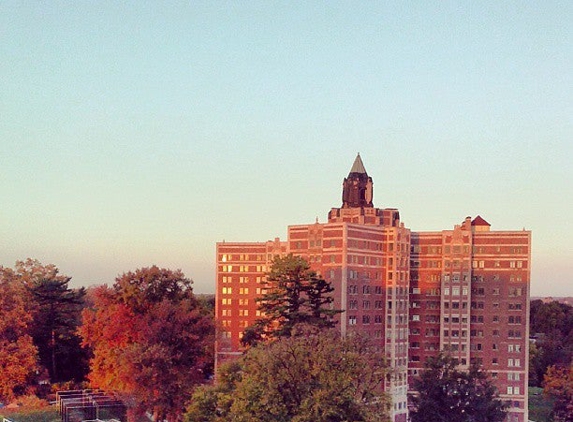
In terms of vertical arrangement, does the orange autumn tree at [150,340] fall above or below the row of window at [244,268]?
below

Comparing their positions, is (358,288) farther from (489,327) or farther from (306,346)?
(306,346)

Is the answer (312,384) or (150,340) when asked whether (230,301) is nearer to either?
(150,340)

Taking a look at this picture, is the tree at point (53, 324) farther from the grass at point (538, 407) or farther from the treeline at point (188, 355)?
the grass at point (538, 407)

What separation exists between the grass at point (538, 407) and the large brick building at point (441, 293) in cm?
664

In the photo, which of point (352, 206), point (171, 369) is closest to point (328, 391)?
point (171, 369)

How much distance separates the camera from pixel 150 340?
48.5 meters

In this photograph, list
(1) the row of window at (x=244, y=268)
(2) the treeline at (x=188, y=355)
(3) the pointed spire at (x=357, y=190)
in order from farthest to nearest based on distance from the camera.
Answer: (3) the pointed spire at (x=357, y=190), (1) the row of window at (x=244, y=268), (2) the treeline at (x=188, y=355)

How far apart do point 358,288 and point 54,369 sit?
26.6 m

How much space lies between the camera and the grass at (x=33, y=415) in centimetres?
4953

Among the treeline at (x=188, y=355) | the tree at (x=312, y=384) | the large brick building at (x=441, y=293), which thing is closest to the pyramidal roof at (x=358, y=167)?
the large brick building at (x=441, y=293)

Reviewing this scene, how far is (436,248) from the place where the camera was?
79.6m

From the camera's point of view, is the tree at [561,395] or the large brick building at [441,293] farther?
the large brick building at [441,293]

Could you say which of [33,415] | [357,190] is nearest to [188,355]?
[33,415]

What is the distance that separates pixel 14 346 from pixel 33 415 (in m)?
6.27
